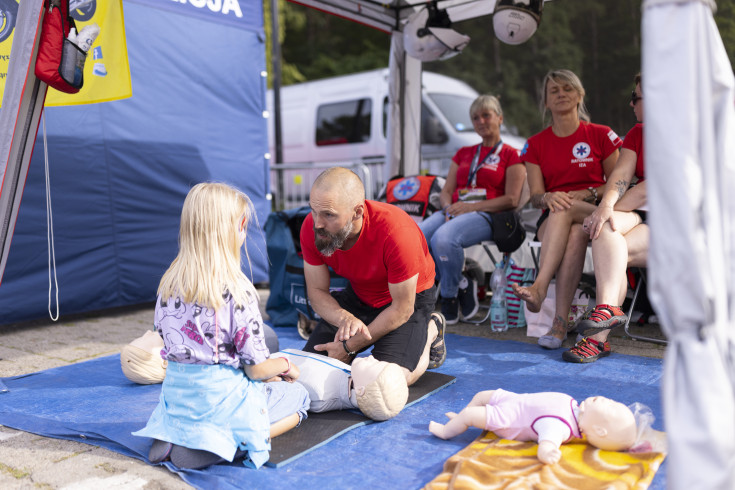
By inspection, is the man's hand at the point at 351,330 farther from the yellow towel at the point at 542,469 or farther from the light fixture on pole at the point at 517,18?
the light fixture on pole at the point at 517,18

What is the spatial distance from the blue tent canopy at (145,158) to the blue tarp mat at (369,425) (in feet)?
4.47

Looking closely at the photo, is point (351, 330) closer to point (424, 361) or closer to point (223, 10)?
point (424, 361)

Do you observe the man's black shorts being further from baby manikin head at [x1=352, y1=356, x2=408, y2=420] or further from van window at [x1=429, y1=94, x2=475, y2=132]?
van window at [x1=429, y1=94, x2=475, y2=132]

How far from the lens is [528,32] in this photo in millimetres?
4688

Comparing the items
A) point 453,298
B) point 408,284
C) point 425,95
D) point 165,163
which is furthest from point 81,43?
point 425,95

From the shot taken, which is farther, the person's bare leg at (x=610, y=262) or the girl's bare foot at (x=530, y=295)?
the girl's bare foot at (x=530, y=295)

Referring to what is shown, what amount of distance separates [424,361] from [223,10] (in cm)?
406

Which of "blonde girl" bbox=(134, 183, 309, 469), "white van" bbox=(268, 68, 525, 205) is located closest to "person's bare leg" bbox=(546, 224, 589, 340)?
"blonde girl" bbox=(134, 183, 309, 469)

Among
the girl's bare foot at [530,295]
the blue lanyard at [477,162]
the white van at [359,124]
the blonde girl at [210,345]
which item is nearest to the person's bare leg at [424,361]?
the girl's bare foot at [530,295]

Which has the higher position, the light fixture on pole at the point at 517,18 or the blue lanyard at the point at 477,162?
the light fixture on pole at the point at 517,18

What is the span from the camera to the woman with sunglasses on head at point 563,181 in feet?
11.9

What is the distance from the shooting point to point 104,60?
3.42 metres

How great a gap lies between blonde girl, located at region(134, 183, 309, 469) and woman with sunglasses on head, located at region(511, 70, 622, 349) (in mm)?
1849

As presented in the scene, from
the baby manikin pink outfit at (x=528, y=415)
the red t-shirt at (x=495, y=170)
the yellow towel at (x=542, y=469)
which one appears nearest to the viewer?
the yellow towel at (x=542, y=469)
